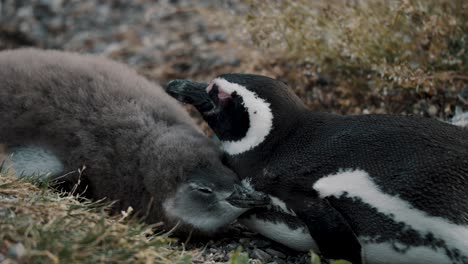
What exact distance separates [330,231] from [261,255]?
570 millimetres

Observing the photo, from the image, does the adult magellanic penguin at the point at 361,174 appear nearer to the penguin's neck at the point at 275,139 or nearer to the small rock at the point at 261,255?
the penguin's neck at the point at 275,139

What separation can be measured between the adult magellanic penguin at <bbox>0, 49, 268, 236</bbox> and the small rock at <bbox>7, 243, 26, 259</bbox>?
4.69ft

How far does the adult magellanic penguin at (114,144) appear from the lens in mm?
3928

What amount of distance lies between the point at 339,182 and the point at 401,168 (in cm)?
30

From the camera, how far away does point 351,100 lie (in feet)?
18.5

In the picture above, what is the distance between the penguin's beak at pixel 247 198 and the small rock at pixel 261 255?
0.89ft

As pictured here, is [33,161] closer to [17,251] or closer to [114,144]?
[114,144]

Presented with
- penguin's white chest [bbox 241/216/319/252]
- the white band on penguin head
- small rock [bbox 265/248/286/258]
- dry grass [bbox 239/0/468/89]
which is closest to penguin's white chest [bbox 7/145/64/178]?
the white band on penguin head

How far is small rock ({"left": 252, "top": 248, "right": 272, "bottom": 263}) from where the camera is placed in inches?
147

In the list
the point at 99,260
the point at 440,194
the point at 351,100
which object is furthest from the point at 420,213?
the point at 351,100

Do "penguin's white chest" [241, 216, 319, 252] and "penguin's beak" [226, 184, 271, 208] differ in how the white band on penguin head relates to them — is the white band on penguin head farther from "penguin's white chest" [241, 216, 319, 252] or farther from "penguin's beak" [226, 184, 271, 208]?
"penguin's white chest" [241, 216, 319, 252]

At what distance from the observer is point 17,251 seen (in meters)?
2.41

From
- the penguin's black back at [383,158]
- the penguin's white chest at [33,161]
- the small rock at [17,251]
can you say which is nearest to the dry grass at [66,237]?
the small rock at [17,251]

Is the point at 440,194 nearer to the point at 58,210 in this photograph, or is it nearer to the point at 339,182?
the point at 339,182
